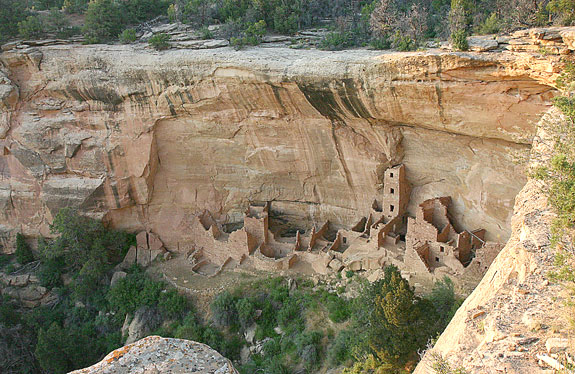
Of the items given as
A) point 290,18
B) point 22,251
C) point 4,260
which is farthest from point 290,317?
point 4,260

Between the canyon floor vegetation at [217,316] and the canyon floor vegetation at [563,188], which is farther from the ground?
the canyon floor vegetation at [563,188]

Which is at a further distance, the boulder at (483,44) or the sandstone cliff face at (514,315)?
the boulder at (483,44)

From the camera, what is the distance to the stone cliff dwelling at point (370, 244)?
13.4 meters

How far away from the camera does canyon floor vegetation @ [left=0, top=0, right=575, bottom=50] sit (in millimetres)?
12477

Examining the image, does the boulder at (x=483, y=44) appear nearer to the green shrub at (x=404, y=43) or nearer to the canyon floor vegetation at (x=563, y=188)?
the green shrub at (x=404, y=43)

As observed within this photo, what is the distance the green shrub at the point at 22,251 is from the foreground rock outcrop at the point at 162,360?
1408 cm

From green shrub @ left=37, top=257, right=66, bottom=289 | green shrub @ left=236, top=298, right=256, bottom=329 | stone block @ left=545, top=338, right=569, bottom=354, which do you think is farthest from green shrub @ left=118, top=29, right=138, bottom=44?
stone block @ left=545, top=338, right=569, bottom=354

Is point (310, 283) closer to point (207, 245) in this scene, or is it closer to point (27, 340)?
point (207, 245)

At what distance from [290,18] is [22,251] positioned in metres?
12.6

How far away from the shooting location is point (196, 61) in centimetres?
1420

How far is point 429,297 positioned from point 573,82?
573 centimetres

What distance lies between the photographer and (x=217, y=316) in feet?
49.5

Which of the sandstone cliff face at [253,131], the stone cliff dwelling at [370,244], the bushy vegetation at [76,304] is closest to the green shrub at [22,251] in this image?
the bushy vegetation at [76,304]

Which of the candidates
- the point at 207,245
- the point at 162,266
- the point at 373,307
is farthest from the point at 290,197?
the point at 373,307
